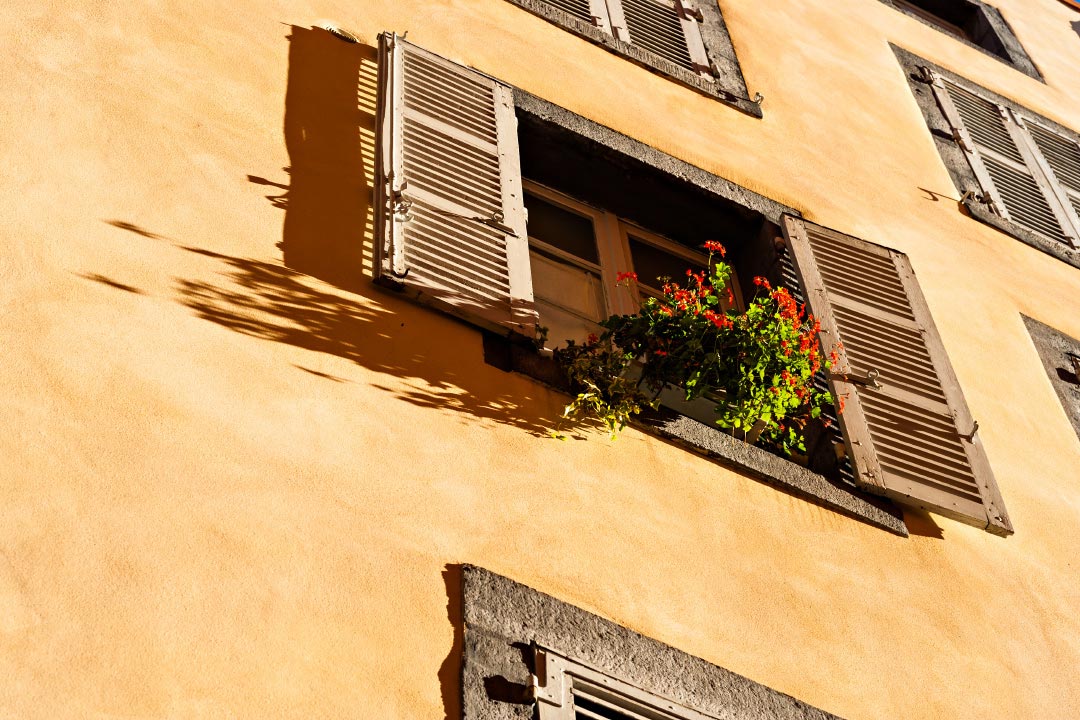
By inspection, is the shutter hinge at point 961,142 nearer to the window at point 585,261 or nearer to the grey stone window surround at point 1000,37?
the grey stone window surround at point 1000,37

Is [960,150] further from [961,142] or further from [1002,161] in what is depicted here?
[1002,161]

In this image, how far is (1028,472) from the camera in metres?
5.16

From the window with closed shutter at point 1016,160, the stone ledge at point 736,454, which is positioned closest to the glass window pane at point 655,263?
the stone ledge at point 736,454

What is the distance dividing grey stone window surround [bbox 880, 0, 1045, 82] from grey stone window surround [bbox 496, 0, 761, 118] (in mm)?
2460

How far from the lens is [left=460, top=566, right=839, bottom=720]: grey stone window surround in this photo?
10.2 ft

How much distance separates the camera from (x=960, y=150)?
7270 mm

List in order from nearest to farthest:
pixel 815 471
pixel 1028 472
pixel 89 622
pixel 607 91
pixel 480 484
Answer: pixel 89 622, pixel 480 484, pixel 815 471, pixel 1028 472, pixel 607 91

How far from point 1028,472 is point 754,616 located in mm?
1941

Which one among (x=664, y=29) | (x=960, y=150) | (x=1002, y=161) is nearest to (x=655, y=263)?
(x=664, y=29)

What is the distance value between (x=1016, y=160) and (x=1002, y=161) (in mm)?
161

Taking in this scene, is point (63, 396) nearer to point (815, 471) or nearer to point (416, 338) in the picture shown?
point (416, 338)

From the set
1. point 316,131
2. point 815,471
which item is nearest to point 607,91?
point 316,131

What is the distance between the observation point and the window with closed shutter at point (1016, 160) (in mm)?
7137

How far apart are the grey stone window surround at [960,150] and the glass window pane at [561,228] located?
239 cm
